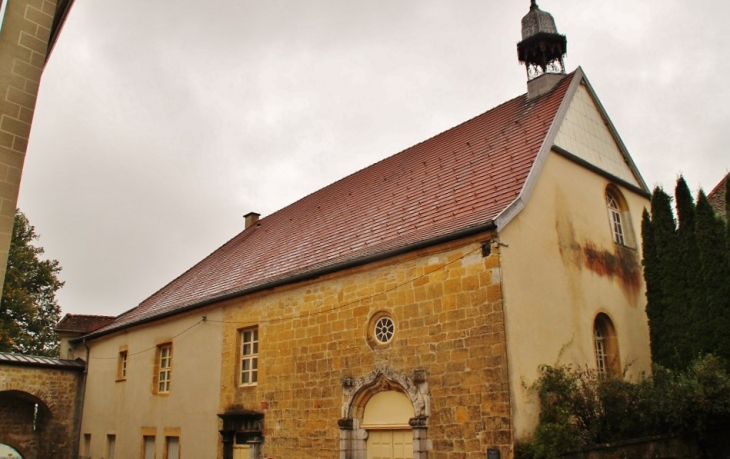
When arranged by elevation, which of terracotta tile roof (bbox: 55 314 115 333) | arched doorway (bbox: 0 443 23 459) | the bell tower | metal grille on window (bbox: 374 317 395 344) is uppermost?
the bell tower

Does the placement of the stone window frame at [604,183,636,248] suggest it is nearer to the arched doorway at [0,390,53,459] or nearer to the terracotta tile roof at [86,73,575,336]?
the terracotta tile roof at [86,73,575,336]

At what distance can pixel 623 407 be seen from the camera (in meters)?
9.08

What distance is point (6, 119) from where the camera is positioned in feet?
22.4

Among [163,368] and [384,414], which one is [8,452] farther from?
[384,414]

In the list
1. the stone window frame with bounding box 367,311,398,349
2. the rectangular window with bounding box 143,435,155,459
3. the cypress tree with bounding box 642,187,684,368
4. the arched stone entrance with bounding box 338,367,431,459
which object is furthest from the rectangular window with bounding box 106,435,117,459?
the cypress tree with bounding box 642,187,684,368

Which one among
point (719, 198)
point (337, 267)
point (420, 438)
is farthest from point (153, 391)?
point (719, 198)

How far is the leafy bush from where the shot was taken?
805 cm

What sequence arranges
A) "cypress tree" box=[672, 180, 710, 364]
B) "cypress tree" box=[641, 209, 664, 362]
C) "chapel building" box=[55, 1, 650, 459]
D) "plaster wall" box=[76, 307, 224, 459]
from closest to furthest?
"chapel building" box=[55, 1, 650, 459] < "cypress tree" box=[672, 180, 710, 364] < "cypress tree" box=[641, 209, 664, 362] < "plaster wall" box=[76, 307, 224, 459]

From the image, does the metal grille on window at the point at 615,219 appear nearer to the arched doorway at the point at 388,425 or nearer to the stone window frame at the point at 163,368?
the arched doorway at the point at 388,425

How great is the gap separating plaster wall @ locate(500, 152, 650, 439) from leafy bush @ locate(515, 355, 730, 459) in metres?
0.30

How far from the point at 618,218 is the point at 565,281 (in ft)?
11.1

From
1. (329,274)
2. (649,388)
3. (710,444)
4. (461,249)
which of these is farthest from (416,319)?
(710,444)

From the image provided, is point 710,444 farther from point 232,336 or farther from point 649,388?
point 232,336

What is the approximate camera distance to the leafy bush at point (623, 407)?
26.4 feet
